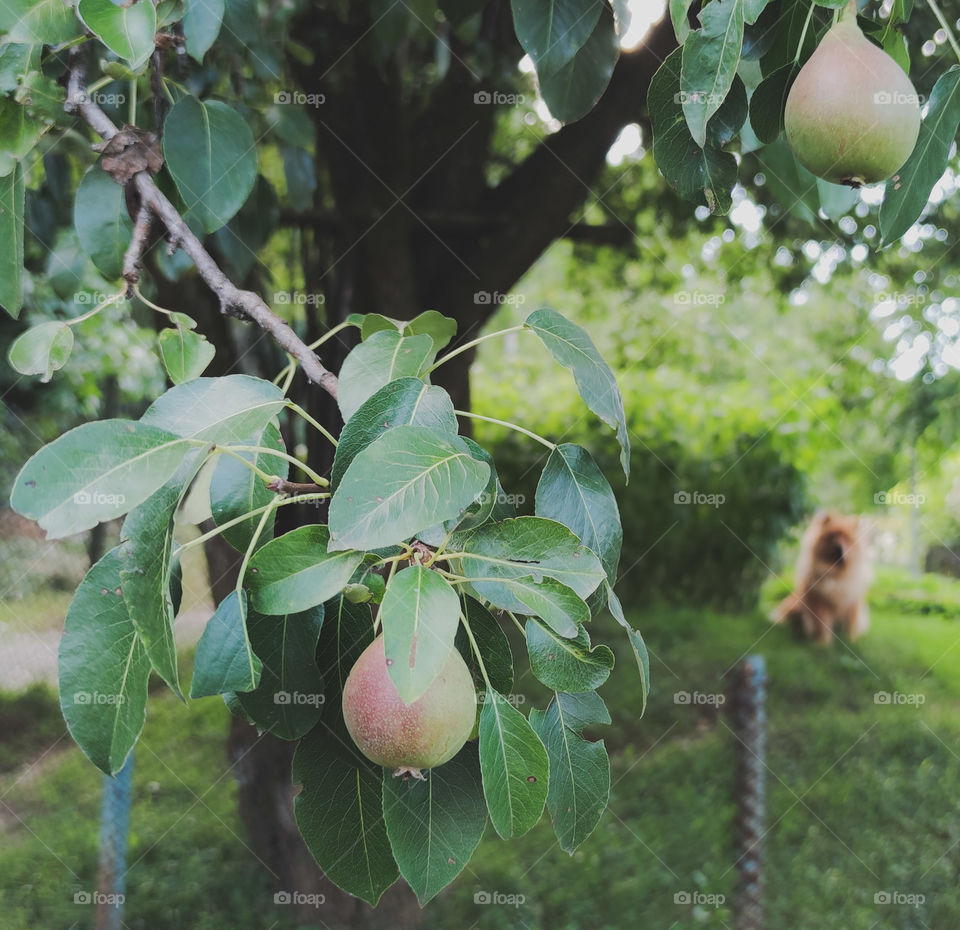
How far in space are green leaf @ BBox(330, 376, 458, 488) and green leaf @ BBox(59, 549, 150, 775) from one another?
0.46 feet

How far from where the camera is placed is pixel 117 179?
2.48ft

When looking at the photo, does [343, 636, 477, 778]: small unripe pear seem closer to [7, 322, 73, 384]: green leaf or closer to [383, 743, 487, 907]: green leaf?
[383, 743, 487, 907]: green leaf

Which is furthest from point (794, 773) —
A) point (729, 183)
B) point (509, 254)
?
point (729, 183)

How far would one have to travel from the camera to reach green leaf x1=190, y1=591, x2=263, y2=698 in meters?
0.49

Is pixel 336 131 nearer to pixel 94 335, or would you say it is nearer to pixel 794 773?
pixel 94 335

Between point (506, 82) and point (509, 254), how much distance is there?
602mm

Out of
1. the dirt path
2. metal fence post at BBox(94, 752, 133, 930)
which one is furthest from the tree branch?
the dirt path

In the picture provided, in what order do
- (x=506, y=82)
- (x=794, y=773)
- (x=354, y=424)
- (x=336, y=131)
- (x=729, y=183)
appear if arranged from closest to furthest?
(x=354, y=424) < (x=729, y=183) < (x=336, y=131) < (x=506, y=82) < (x=794, y=773)

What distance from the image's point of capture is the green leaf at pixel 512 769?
486 mm
